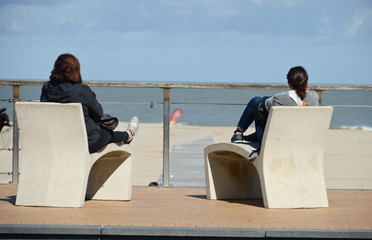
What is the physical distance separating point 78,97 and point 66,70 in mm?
234

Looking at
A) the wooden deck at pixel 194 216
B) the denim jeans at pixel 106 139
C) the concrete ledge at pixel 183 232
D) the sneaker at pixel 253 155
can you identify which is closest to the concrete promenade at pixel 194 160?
the denim jeans at pixel 106 139

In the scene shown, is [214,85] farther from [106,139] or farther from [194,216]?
[194,216]

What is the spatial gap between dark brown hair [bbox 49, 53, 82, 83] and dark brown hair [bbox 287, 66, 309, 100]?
174 centimetres

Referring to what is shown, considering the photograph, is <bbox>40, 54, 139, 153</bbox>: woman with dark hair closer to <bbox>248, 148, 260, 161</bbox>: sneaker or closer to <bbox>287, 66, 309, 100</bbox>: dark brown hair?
<bbox>248, 148, 260, 161</bbox>: sneaker

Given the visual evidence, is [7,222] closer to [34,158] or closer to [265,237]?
[34,158]

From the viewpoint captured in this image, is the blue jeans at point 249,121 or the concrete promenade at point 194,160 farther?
the concrete promenade at point 194,160

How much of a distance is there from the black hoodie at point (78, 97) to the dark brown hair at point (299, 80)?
1.60m

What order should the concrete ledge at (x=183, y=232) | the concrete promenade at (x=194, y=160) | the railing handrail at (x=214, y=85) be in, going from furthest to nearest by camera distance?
the concrete promenade at (x=194, y=160) < the railing handrail at (x=214, y=85) < the concrete ledge at (x=183, y=232)

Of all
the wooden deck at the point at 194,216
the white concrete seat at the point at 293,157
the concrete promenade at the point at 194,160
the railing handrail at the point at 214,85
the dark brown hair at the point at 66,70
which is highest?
the dark brown hair at the point at 66,70

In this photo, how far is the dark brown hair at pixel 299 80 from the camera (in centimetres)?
496

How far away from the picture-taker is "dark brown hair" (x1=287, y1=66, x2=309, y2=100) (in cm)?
496

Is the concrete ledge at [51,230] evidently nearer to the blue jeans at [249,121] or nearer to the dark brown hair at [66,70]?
the dark brown hair at [66,70]

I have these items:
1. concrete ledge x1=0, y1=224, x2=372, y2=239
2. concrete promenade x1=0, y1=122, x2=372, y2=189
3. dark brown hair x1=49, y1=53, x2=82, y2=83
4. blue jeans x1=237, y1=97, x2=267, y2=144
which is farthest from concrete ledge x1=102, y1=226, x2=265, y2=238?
concrete promenade x1=0, y1=122, x2=372, y2=189

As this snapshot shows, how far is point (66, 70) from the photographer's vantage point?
190 inches
